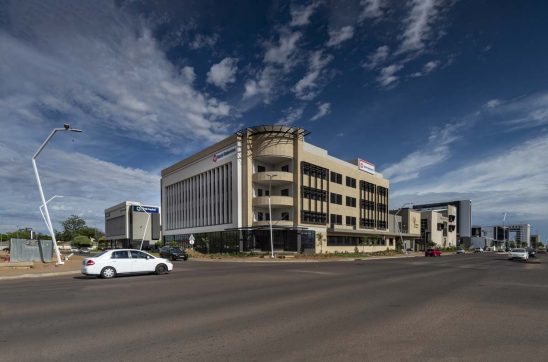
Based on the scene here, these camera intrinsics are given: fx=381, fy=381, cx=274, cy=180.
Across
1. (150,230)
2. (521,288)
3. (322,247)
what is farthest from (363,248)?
(150,230)

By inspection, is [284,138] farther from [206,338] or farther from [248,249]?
[206,338]

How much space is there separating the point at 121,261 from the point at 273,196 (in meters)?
34.4

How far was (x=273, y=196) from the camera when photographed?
176ft

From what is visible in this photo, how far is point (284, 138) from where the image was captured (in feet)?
179

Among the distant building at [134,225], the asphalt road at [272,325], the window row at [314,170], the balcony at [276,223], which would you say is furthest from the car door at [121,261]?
the distant building at [134,225]

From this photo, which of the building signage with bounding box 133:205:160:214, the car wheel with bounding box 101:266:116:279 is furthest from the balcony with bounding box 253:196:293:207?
the building signage with bounding box 133:205:160:214

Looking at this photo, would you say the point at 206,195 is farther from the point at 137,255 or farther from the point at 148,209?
the point at 148,209

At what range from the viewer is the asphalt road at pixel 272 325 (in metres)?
6.21

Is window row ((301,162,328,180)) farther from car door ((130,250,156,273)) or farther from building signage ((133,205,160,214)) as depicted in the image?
building signage ((133,205,160,214))

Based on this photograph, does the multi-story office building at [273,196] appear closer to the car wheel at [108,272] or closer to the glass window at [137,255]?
the glass window at [137,255]

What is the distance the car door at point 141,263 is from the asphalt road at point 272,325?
22.3ft

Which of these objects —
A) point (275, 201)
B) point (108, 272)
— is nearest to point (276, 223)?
point (275, 201)

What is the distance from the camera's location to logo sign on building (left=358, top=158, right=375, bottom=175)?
72062mm

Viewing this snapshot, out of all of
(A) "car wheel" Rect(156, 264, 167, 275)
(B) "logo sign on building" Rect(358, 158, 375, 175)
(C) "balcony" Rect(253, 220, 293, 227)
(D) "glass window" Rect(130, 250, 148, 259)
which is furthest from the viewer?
(B) "logo sign on building" Rect(358, 158, 375, 175)
